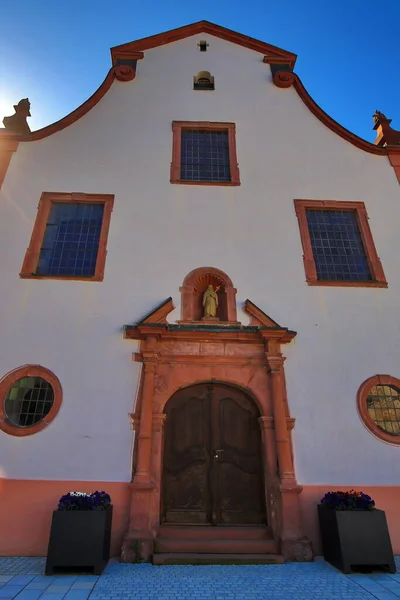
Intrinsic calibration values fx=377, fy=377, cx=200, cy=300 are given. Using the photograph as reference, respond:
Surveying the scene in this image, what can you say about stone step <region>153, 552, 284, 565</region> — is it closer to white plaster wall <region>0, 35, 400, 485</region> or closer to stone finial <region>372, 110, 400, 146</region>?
white plaster wall <region>0, 35, 400, 485</region>

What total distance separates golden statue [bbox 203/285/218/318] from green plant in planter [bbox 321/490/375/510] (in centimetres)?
375

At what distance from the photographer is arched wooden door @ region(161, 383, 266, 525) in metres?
6.40

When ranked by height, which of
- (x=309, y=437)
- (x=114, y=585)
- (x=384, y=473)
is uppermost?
(x=309, y=437)

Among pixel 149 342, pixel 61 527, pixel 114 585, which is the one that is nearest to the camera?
pixel 114 585

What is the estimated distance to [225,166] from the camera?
9.80 metres

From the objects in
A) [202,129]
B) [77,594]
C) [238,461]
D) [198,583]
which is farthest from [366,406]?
[202,129]

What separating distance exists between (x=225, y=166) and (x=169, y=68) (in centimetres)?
408

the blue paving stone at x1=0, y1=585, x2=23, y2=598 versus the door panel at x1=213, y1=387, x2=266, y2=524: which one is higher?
the door panel at x1=213, y1=387, x2=266, y2=524

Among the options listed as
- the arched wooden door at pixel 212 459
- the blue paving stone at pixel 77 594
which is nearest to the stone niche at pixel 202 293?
the arched wooden door at pixel 212 459

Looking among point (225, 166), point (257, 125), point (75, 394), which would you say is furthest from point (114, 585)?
point (257, 125)

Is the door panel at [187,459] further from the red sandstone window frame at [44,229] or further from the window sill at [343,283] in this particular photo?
the window sill at [343,283]

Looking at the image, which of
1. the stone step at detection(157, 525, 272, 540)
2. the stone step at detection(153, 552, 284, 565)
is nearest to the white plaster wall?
the stone step at detection(157, 525, 272, 540)

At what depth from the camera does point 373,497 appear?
6.33 m

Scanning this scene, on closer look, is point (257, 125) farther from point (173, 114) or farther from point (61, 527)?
point (61, 527)
